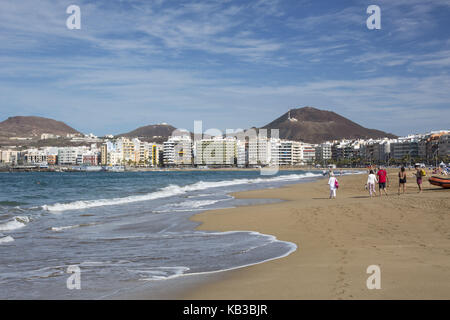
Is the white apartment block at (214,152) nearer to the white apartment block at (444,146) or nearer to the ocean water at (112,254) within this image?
the white apartment block at (444,146)

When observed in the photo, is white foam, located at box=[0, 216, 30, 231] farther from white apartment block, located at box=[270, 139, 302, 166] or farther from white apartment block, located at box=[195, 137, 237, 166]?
white apartment block, located at box=[270, 139, 302, 166]

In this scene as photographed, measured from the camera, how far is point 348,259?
19.9ft

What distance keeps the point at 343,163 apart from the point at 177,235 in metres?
145

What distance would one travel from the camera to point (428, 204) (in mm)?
12922

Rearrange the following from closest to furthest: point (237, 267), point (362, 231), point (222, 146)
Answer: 1. point (237, 267)
2. point (362, 231)
3. point (222, 146)

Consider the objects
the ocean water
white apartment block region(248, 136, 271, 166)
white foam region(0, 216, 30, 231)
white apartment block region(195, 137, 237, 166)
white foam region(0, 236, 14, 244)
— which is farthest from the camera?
white apartment block region(248, 136, 271, 166)

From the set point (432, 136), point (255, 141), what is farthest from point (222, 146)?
point (432, 136)

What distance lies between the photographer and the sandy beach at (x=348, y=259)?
446 cm

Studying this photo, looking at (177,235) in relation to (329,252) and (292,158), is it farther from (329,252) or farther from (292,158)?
(292,158)

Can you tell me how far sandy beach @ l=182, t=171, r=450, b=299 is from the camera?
175 inches

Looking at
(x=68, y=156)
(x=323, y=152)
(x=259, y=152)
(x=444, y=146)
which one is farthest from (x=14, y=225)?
(x=68, y=156)

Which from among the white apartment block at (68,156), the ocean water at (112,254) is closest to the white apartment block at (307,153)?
the white apartment block at (68,156)

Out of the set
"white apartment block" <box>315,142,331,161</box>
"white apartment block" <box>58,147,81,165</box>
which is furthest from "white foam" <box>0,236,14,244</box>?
"white apartment block" <box>58,147,81,165</box>
